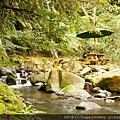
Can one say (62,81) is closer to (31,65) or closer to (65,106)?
(65,106)

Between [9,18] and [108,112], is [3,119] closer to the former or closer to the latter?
[9,18]

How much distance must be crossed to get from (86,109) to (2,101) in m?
2.48

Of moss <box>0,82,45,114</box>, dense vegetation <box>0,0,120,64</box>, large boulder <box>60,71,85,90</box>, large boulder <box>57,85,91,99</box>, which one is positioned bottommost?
large boulder <box>57,85,91,99</box>

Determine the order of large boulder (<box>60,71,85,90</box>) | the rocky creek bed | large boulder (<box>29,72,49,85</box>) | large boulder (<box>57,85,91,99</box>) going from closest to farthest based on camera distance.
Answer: the rocky creek bed, large boulder (<box>57,85,91,99</box>), large boulder (<box>60,71,85,90</box>), large boulder (<box>29,72,49,85</box>)

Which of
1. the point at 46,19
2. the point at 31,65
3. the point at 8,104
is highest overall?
the point at 46,19

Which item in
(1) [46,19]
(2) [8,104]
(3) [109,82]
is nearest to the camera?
(2) [8,104]

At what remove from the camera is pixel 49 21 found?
9.97 ft

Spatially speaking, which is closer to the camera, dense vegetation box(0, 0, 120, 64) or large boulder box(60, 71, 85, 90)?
dense vegetation box(0, 0, 120, 64)

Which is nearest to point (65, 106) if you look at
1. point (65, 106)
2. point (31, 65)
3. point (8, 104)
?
point (65, 106)

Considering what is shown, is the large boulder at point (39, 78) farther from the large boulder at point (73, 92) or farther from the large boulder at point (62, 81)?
the large boulder at point (73, 92)

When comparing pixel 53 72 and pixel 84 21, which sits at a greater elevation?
pixel 84 21

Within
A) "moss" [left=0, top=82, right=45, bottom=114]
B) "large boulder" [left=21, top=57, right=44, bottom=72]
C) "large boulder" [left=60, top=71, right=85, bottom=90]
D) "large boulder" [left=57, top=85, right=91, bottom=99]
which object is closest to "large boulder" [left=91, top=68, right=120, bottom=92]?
"large boulder" [left=60, top=71, right=85, bottom=90]

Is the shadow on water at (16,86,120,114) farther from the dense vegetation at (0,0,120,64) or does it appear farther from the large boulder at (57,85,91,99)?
the dense vegetation at (0,0,120,64)

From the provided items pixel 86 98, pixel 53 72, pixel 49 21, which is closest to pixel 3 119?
pixel 49 21
